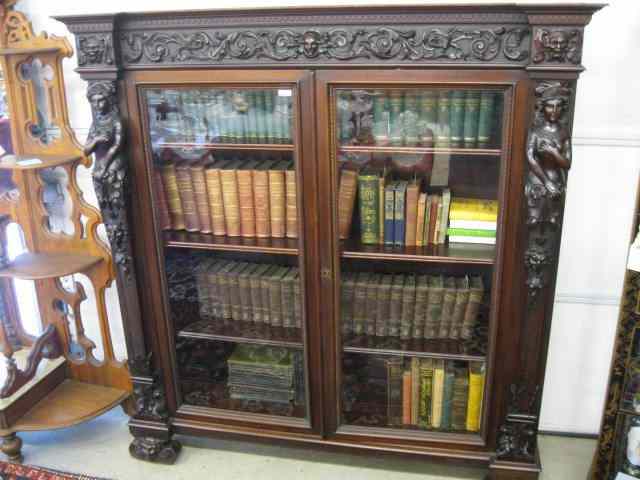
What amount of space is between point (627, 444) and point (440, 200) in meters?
1.12

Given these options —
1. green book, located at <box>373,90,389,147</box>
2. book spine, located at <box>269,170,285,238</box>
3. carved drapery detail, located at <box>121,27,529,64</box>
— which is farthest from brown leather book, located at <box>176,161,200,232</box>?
green book, located at <box>373,90,389,147</box>

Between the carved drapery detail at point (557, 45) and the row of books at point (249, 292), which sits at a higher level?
the carved drapery detail at point (557, 45)

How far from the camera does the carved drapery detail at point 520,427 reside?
207 cm

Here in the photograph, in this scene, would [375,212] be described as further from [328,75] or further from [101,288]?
[101,288]

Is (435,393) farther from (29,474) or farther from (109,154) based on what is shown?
(29,474)

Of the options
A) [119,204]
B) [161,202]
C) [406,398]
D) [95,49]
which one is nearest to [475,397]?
[406,398]

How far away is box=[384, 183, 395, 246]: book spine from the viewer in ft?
6.90

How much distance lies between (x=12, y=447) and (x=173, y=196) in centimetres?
129

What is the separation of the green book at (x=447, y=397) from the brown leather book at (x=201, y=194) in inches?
42.8

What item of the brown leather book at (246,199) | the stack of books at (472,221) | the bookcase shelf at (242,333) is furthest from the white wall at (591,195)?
the bookcase shelf at (242,333)

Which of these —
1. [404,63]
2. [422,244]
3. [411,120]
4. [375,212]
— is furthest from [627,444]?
[404,63]

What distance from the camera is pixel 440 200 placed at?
2.10 meters

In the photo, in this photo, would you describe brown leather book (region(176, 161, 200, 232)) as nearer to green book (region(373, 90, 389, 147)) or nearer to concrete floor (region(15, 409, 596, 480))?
green book (region(373, 90, 389, 147))

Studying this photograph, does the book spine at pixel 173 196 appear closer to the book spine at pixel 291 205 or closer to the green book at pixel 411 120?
the book spine at pixel 291 205
